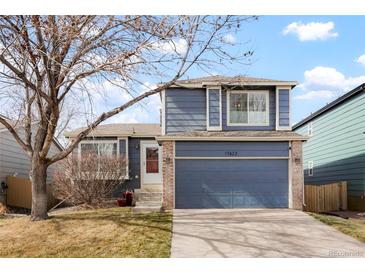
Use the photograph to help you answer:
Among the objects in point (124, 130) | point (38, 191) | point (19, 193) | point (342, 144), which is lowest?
point (19, 193)

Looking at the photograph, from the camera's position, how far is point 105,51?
7996 millimetres

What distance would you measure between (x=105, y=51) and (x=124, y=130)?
22.4ft

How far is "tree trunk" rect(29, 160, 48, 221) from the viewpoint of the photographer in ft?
29.0

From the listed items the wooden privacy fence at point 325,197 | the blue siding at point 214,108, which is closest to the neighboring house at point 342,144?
the wooden privacy fence at point 325,197

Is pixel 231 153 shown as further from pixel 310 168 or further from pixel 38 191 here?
pixel 310 168

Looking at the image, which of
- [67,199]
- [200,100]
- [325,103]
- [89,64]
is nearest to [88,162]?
[67,199]

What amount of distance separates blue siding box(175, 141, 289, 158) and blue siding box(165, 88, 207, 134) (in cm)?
94

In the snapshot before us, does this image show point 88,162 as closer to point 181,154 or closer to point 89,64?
point 181,154

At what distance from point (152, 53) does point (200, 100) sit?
16.1 ft

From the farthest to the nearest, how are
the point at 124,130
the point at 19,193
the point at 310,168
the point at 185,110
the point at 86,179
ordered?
the point at 310,168 < the point at 124,130 < the point at 19,193 < the point at 185,110 < the point at 86,179

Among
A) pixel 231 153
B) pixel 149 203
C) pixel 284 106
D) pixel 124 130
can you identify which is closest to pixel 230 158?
pixel 231 153

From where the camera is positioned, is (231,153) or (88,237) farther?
(231,153)

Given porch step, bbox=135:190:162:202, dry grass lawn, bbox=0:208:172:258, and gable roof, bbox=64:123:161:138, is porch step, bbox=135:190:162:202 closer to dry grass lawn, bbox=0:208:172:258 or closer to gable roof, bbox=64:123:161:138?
gable roof, bbox=64:123:161:138

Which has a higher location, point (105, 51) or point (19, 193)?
point (105, 51)
